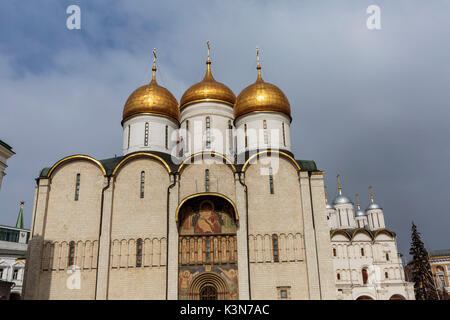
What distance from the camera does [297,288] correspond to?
13.6 metres

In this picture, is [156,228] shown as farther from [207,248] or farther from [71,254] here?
[71,254]

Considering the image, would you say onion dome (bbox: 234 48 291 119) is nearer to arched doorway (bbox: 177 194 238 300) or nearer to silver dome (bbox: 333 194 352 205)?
arched doorway (bbox: 177 194 238 300)

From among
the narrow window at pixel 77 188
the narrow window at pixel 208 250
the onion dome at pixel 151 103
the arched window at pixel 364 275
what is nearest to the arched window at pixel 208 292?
the narrow window at pixel 208 250

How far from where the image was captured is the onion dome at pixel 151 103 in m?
17.6

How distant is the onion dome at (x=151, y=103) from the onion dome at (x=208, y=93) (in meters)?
0.72

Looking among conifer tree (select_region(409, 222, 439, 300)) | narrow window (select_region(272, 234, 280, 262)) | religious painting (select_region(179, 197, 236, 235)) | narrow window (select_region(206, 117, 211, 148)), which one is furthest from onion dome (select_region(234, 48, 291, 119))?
conifer tree (select_region(409, 222, 439, 300))

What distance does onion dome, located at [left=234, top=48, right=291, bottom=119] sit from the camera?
57.1 ft

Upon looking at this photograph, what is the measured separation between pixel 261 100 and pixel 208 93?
2604 mm

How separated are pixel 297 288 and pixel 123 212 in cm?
699

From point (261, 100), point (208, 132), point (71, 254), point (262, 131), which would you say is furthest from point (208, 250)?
point (261, 100)

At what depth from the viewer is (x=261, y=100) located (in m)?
17.5

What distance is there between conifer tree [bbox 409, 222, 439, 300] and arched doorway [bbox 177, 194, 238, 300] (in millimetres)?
15547
